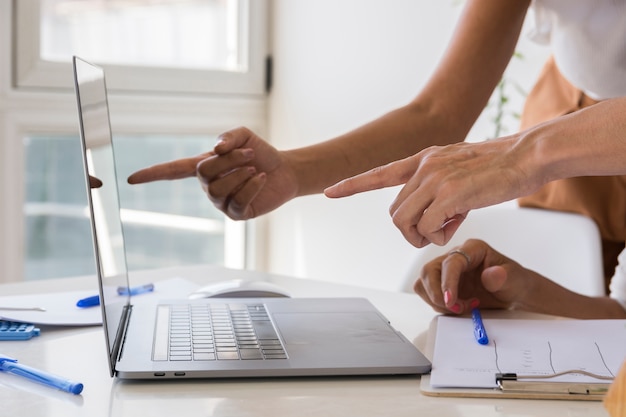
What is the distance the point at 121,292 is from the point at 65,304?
13 cm

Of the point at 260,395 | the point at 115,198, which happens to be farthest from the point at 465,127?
the point at 260,395

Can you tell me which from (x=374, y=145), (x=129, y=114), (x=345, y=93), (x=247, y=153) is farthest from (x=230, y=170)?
(x=129, y=114)

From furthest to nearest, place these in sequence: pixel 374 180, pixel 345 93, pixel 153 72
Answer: pixel 153 72 < pixel 345 93 < pixel 374 180

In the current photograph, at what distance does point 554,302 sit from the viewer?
3.83ft

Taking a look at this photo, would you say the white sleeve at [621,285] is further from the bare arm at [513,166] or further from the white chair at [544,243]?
the bare arm at [513,166]

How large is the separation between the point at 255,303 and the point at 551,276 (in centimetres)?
72

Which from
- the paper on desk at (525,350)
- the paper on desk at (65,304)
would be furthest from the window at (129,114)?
the paper on desk at (525,350)

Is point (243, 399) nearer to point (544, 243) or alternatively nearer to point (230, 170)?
point (230, 170)

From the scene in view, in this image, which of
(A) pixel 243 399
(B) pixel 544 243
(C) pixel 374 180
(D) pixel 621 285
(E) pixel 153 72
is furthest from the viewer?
(E) pixel 153 72

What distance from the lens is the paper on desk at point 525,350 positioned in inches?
32.4

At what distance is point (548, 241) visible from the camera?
1619mm

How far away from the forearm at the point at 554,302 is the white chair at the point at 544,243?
35 cm

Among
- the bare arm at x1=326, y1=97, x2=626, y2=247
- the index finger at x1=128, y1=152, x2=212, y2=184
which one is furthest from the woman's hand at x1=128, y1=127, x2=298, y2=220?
the bare arm at x1=326, y1=97, x2=626, y2=247

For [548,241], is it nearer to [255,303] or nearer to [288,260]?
[255,303]
